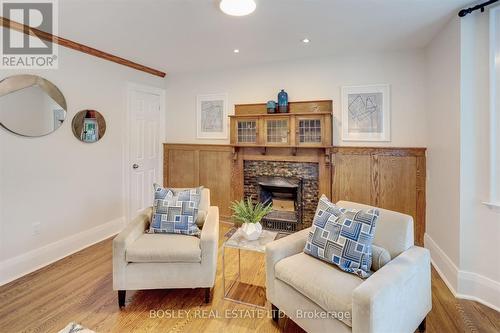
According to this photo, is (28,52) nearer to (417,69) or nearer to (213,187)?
(213,187)

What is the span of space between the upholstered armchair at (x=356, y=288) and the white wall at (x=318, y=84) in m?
2.04

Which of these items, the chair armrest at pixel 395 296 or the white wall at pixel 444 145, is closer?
the chair armrest at pixel 395 296

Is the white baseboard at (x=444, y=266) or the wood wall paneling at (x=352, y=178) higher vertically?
the wood wall paneling at (x=352, y=178)

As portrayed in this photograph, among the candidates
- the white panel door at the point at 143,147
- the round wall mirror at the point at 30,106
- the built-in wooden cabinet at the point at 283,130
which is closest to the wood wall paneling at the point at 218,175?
the built-in wooden cabinet at the point at 283,130

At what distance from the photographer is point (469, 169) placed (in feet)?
7.61

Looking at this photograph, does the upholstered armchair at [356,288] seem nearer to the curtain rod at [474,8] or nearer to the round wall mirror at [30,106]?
the curtain rod at [474,8]

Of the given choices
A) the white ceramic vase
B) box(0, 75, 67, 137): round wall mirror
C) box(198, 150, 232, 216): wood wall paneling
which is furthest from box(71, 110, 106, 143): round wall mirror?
the white ceramic vase

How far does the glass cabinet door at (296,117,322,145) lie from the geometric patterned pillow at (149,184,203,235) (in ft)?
5.89

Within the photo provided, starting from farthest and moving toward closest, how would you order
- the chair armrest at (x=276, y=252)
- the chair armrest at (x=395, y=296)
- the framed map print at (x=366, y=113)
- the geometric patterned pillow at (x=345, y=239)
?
the framed map print at (x=366, y=113) → the chair armrest at (x=276, y=252) → the geometric patterned pillow at (x=345, y=239) → the chair armrest at (x=395, y=296)

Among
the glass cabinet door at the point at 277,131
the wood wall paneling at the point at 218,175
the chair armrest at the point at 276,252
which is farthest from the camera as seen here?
the wood wall paneling at the point at 218,175

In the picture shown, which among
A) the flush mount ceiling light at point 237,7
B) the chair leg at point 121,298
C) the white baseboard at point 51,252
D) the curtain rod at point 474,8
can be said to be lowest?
the chair leg at point 121,298

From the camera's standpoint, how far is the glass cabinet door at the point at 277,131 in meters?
3.78

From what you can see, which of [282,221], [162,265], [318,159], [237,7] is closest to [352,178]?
[318,159]

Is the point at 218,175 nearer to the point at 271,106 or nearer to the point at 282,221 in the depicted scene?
the point at 282,221
